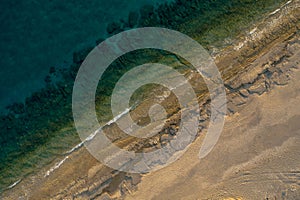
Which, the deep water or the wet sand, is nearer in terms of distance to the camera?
the wet sand

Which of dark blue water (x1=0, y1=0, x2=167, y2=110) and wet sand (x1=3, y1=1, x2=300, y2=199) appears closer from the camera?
wet sand (x1=3, y1=1, x2=300, y2=199)

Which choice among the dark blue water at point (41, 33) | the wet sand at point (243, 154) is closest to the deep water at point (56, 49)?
the dark blue water at point (41, 33)

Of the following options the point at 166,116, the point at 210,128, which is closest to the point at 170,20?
the point at 166,116

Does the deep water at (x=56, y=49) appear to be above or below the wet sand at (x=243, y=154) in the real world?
above

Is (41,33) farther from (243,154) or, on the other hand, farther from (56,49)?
(243,154)

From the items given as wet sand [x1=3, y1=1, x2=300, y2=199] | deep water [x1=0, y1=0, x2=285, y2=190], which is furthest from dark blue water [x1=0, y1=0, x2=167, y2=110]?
wet sand [x1=3, y1=1, x2=300, y2=199]

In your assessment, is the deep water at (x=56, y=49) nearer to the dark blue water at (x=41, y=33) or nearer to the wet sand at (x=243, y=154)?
the dark blue water at (x=41, y=33)

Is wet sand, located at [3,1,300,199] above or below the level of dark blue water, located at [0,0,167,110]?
below

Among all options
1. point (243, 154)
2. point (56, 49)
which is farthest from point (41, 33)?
point (243, 154)

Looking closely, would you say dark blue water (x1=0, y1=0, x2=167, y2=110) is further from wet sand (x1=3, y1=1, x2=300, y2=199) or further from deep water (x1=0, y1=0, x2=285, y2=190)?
wet sand (x1=3, y1=1, x2=300, y2=199)
